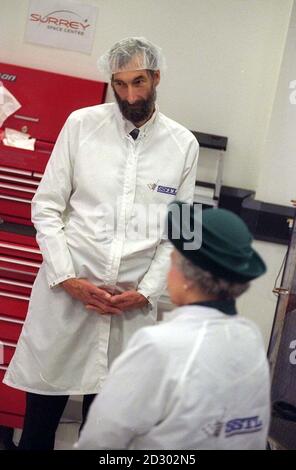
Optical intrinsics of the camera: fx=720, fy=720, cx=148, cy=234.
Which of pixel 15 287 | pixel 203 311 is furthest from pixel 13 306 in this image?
pixel 203 311

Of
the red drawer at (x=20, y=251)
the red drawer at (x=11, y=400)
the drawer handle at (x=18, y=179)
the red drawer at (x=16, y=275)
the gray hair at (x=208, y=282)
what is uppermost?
the gray hair at (x=208, y=282)

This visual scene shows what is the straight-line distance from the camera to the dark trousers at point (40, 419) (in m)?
2.23

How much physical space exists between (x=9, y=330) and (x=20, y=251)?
0.31 metres

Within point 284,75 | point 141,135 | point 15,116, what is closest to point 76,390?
point 141,135

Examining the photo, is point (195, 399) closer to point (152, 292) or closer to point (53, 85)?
point (152, 292)

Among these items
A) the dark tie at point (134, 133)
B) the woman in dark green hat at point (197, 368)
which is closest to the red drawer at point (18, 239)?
the dark tie at point (134, 133)

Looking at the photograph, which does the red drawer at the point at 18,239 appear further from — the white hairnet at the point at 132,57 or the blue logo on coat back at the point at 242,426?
the blue logo on coat back at the point at 242,426

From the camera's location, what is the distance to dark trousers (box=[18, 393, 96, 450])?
2.23 meters

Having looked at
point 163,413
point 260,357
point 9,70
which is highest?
point 9,70

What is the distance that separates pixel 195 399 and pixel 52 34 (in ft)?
7.01

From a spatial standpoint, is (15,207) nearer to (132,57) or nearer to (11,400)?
(11,400)

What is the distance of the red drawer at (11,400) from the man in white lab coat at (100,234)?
0.58 metres

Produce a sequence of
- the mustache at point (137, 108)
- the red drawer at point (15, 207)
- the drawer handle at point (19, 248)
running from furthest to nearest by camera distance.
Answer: the red drawer at point (15, 207), the drawer handle at point (19, 248), the mustache at point (137, 108)

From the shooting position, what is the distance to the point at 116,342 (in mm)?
2240
